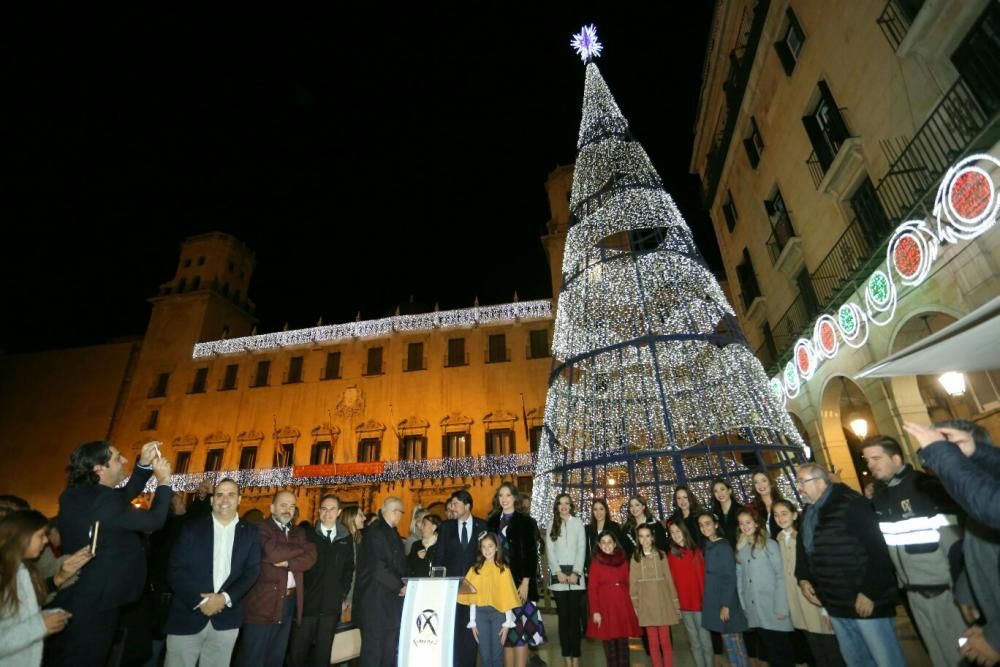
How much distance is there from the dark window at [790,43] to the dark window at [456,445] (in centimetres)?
1879

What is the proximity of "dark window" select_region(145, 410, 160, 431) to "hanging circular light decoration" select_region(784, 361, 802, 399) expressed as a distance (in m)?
31.9

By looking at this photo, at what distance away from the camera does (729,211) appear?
16.8 meters

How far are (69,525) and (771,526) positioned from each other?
626cm

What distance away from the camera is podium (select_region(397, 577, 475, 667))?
405cm

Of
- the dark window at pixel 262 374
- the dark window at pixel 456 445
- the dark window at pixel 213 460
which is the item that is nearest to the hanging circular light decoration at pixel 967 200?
the dark window at pixel 456 445

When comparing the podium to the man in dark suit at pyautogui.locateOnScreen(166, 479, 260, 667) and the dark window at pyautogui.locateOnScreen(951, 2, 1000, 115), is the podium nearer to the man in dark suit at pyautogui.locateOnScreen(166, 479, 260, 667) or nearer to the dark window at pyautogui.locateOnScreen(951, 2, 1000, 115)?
the man in dark suit at pyautogui.locateOnScreen(166, 479, 260, 667)

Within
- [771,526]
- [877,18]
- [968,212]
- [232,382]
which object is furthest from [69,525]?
[232,382]

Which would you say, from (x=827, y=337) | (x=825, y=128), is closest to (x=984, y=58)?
(x=825, y=128)

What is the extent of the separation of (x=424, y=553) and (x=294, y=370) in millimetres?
24731

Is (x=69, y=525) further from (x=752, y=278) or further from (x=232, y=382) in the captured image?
(x=232, y=382)

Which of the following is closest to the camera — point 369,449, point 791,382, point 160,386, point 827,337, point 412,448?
point 827,337

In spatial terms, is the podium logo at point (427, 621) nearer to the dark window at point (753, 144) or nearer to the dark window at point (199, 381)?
the dark window at point (753, 144)

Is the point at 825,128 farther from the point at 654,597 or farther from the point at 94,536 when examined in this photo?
the point at 94,536

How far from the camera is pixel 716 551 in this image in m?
4.92
